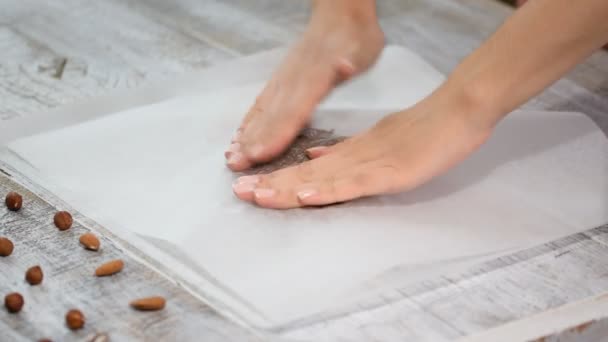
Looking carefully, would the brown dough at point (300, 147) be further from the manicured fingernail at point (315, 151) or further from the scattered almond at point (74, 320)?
the scattered almond at point (74, 320)

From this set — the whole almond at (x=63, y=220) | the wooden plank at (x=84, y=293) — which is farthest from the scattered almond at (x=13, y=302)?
the whole almond at (x=63, y=220)

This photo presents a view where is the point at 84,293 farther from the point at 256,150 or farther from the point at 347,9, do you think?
the point at 347,9

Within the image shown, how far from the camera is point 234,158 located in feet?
3.41

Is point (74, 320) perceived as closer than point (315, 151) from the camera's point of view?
Yes

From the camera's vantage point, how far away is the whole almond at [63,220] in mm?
919

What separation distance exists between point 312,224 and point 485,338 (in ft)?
0.73

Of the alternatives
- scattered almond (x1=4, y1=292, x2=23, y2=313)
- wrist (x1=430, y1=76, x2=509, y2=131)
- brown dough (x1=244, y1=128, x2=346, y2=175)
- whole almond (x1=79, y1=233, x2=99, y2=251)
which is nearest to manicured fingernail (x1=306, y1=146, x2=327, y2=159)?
brown dough (x1=244, y1=128, x2=346, y2=175)

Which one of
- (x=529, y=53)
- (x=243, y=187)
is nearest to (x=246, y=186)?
(x=243, y=187)

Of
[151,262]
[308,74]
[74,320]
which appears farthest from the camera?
[308,74]

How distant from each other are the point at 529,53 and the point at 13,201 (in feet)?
1.85

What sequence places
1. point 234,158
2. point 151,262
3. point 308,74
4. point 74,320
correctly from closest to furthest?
1. point 74,320
2. point 151,262
3. point 234,158
4. point 308,74

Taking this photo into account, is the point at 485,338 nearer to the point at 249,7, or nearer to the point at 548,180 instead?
the point at 548,180

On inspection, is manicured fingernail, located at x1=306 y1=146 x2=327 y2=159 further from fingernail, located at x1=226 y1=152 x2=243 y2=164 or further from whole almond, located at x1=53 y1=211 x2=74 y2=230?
whole almond, located at x1=53 y1=211 x2=74 y2=230

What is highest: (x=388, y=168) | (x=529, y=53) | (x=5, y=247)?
(x=529, y=53)
